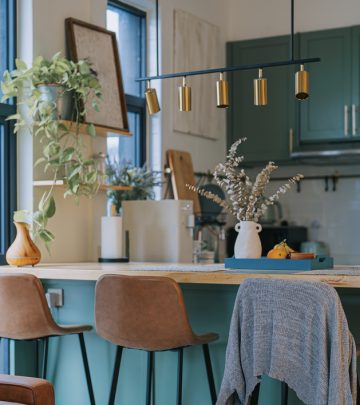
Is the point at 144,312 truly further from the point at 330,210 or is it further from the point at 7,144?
the point at 330,210

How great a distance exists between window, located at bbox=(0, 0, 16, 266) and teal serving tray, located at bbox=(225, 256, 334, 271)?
1461mm

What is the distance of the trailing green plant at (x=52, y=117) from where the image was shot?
4.42 metres

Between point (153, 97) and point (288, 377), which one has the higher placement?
point (153, 97)

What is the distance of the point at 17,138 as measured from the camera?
4637 mm

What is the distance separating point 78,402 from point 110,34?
238 cm

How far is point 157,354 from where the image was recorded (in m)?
3.93

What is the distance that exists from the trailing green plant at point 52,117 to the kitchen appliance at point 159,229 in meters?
0.37

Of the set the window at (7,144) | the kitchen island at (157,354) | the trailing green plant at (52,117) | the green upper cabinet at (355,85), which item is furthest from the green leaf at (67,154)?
the green upper cabinet at (355,85)

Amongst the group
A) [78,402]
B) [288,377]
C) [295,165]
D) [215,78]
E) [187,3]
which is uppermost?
[187,3]

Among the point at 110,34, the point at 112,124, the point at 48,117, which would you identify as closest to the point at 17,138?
the point at 48,117

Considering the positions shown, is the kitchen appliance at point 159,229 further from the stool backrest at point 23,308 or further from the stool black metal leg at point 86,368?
the stool backrest at point 23,308

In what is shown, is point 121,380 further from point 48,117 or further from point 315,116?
point 315,116

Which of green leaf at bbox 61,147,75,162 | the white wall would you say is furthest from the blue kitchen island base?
the white wall

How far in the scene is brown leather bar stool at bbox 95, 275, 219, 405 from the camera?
3.28 m
